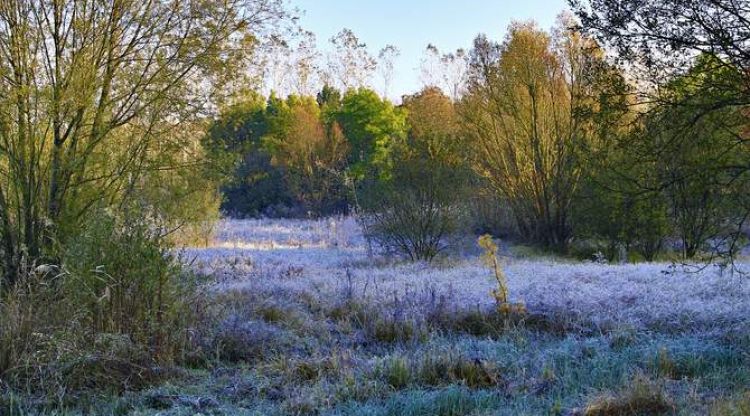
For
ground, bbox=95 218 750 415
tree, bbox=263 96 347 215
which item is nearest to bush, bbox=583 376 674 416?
ground, bbox=95 218 750 415

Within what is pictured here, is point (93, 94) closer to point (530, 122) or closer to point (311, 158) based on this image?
point (530, 122)

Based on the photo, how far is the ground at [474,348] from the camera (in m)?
4.96

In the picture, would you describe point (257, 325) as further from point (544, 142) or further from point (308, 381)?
point (544, 142)

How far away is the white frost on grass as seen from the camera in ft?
25.3

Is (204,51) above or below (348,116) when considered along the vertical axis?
below

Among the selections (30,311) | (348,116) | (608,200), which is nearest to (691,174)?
(30,311)

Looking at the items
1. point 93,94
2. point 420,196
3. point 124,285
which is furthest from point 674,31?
point 420,196

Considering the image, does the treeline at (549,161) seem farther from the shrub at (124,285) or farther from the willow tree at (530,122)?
the shrub at (124,285)

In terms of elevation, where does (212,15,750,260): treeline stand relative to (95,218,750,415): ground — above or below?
above

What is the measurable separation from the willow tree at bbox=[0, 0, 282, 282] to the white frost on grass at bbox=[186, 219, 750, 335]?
2.37m

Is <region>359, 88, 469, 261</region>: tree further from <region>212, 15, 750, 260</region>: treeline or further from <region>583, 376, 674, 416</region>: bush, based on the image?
<region>583, 376, 674, 416</region>: bush

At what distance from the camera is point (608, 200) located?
15523 mm

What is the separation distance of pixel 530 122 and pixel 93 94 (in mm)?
13566

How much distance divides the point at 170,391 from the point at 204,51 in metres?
5.62
